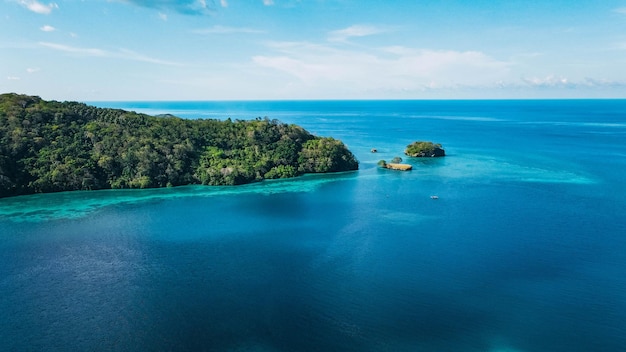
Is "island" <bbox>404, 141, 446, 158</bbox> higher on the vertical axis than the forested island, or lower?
lower

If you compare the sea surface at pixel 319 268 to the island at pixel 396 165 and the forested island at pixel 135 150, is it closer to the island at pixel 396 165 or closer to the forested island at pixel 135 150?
the forested island at pixel 135 150

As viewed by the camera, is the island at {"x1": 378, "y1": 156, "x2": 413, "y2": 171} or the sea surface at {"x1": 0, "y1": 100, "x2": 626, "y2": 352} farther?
the island at {"x1": 378, "y1": 156, "x2": 413, "y2": 171}

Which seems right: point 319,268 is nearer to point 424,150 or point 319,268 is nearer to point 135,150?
point 135,150

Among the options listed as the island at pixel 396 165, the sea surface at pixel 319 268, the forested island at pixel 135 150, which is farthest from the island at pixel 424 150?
the sea surface at pixel 319 268

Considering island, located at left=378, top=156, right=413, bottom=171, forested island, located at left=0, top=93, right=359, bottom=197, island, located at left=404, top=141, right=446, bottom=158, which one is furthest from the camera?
island, located at left=404, top=141, right=446, bottom=158

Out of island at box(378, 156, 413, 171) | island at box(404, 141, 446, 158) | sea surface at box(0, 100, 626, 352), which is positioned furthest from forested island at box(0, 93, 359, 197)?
island at box(404, 141, 446, 158)

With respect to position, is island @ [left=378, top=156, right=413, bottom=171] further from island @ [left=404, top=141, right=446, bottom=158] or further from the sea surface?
the sea surface
